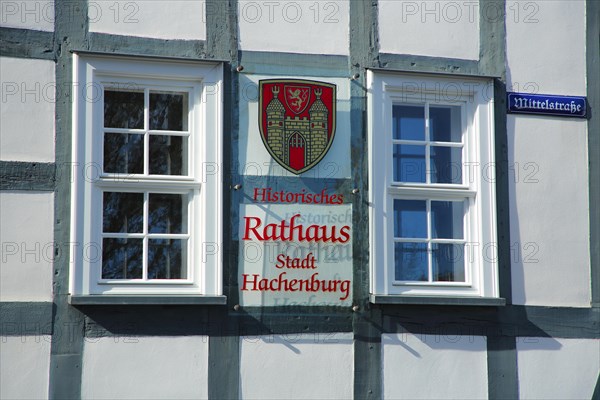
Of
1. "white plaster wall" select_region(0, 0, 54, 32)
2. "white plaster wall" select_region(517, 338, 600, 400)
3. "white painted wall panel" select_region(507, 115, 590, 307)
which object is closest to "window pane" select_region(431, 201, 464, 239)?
"white painted wall panel" select_region(507, 115, 590, 307)

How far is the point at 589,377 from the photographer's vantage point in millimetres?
8344

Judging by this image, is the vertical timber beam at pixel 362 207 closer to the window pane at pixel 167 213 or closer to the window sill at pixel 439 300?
the window sill at pixel 439 300

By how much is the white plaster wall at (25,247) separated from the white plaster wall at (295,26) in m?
1.98

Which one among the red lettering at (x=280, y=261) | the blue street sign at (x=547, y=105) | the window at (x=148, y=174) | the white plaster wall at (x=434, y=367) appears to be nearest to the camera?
the window at (x=148, y=174)

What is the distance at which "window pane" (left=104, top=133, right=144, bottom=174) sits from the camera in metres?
7.76

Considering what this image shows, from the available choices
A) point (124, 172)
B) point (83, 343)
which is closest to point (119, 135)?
point (124, 172)

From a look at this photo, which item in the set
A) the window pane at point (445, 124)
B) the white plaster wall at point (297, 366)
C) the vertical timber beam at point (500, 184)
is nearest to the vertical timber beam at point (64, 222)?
the white plaster wall at point (297, 366)

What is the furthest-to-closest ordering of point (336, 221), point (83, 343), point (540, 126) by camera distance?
1. point (540, 126)
2. point (336, 221)
3. point (83, 343)

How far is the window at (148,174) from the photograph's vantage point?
7.61m

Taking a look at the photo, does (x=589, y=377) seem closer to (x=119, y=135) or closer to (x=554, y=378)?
(x=554, y=378)

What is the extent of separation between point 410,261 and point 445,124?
1161mm

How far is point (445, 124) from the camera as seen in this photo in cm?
847

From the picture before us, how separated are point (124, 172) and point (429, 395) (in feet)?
9.38

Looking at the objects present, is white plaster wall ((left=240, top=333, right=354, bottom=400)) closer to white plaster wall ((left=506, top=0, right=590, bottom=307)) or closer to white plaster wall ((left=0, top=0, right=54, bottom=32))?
white plaster wall ((left=506, top=0, right=590, bottom=307))
